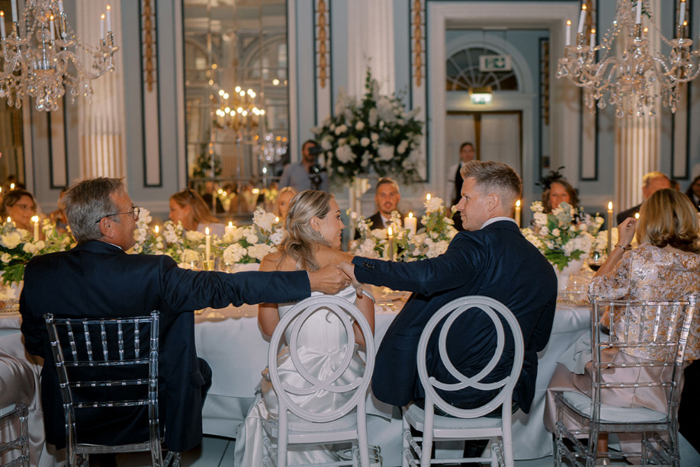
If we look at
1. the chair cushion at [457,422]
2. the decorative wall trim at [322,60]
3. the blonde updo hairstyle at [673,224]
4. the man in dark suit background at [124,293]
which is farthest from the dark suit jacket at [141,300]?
the decorative wall trim at [322,60]

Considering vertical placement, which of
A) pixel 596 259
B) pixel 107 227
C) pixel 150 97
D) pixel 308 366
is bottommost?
pixel 308 366

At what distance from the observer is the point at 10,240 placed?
3.59 m

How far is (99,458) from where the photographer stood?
2.75 m

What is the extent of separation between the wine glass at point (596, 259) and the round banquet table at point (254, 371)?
457 millimetres

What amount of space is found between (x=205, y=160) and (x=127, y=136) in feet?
3.33

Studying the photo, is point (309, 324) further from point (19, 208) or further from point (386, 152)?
point (19, 208)

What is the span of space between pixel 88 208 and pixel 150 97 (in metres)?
6.20

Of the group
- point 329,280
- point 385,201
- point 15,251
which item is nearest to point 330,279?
point 329,280

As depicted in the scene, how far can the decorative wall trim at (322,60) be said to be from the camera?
8.05 m

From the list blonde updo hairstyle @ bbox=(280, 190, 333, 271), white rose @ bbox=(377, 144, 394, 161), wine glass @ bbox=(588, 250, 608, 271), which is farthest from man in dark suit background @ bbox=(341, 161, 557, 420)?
white rose @ bbox=(377, 144, 394, 161)

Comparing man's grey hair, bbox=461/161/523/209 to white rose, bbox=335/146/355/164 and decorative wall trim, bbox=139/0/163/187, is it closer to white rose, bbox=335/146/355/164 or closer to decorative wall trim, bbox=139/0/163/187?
white rose, bbox=335/146/355/164

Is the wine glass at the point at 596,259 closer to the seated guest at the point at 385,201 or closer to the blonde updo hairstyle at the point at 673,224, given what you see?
the blonde updo hairstyle at the point at 673,224

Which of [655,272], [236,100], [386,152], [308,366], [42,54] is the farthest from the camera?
[236,100]

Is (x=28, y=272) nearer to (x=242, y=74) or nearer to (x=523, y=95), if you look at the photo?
(x=242, y=74)
